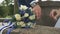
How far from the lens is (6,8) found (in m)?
1.79

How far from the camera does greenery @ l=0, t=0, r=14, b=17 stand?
1746 millimetres

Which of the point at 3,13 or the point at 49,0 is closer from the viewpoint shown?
the point at 49,0

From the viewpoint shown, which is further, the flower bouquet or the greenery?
the greenery

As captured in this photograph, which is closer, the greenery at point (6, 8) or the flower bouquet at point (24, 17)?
the flower bouquet at point (24, 17)

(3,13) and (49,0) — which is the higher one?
(49,0)

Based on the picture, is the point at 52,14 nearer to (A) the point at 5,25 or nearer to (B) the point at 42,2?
(B) the point at 42,2

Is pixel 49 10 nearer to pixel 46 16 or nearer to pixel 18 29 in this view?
pixel 46 16

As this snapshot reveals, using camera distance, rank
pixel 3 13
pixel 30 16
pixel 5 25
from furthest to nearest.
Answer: pixel 3 13
pixel 5 25
pixel 30 16

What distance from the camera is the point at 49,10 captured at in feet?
4.27

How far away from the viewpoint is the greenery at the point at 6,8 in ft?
5.73

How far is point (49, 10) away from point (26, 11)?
1.11ft

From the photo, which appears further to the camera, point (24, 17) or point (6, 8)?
point (6, 8)

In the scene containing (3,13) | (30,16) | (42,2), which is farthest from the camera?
(3,13)

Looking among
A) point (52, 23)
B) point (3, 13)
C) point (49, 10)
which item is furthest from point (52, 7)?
point (3, 13)
